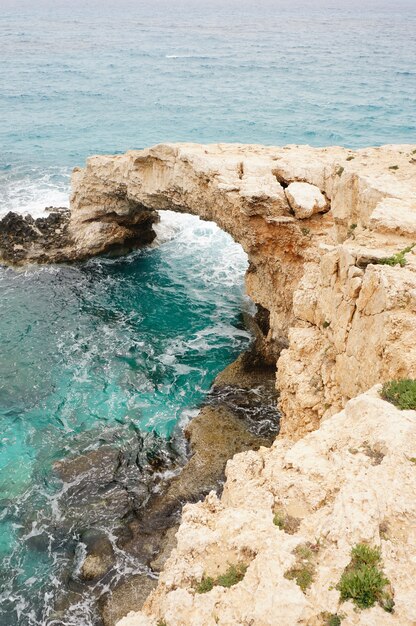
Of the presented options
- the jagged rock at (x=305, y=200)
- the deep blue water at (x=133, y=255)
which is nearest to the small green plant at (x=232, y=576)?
the deep blue water at (x=133, y=255)

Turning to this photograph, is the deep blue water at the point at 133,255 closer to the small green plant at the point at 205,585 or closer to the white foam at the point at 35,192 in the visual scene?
the white foam at the point at 35,192

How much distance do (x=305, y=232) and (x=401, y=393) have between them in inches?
498

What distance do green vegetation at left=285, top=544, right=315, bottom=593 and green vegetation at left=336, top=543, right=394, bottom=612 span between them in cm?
53

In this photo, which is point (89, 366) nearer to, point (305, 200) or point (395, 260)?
point (305, 200)

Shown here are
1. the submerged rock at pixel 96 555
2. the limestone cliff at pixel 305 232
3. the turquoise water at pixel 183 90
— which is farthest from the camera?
the turquoise water at pixel 183 90

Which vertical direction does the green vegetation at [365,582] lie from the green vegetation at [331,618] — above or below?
above

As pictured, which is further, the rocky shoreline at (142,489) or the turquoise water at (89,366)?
the turquoise water at (89,366)

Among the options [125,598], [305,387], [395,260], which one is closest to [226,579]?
[125,598]

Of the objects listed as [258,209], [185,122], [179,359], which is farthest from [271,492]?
[185,122]

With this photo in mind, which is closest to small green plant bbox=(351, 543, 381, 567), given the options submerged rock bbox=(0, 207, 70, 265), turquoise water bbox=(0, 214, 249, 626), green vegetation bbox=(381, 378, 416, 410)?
green vegetation bbox=(381, 378, 416, 410)

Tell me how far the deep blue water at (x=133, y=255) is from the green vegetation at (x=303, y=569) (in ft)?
33.3

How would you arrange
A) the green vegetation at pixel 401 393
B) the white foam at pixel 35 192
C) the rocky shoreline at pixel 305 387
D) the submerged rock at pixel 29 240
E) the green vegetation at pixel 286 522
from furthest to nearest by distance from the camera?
the white foam at pixel 35 192 → the submerged rock at pixel 29 240 → the green vegetation at pixel 401 393 → the green vegetation at pixel 286 522 → the rocky shoreline at pixel 305 387

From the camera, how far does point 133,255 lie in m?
38.0

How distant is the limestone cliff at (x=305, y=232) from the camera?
46.8ft
